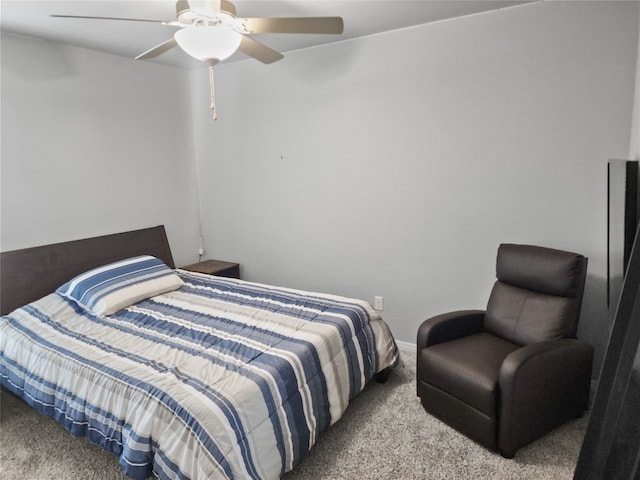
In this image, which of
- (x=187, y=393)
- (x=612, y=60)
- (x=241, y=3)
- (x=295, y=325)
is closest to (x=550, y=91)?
(x=612, y=60)

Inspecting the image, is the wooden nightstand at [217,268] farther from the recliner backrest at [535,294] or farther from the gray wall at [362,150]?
the recliner backrest at [535,294]

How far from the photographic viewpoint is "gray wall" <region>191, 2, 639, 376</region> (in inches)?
96.8

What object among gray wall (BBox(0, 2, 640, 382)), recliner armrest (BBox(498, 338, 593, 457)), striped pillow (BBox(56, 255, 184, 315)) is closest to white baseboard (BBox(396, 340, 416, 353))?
gray wall (BBox(0, 2, 640, 382))

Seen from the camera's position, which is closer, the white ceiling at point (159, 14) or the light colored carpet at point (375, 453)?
the light colored carpet at point (375, 453)

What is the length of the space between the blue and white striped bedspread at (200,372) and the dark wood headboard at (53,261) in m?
0.19

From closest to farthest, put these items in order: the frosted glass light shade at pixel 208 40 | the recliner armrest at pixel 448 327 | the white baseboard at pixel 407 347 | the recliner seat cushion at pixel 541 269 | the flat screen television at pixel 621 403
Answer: the flat screen television at pixel 621 403 → the frosted glass light shade at pixel 208 40 → the recliner seat cushion at pixel 541 269 → the recliner armrest at pixel 448 327 → the white baseboard at pixel 407 347

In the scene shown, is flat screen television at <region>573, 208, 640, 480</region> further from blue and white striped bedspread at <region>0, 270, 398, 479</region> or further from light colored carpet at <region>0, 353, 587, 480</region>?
blue and white striped bedspread at <region>0, 270, 398, 479</region>

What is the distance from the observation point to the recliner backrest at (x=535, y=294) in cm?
227

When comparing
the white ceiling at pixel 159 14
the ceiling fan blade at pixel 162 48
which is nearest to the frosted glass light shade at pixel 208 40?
the ceiling fan blade at pixel 162 48

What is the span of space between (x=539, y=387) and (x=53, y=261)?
339 centimetres

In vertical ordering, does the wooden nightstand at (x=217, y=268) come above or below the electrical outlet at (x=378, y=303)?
above

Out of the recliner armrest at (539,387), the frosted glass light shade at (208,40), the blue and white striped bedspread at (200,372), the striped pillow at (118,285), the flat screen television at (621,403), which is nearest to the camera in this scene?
the flat screen television at (621,403)

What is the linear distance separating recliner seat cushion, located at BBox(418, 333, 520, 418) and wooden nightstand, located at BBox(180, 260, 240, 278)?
2176mm

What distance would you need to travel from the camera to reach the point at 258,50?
2281 mm
